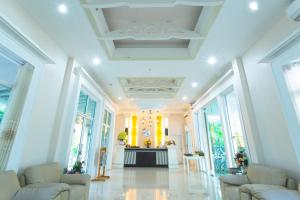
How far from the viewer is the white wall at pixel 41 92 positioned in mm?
2736

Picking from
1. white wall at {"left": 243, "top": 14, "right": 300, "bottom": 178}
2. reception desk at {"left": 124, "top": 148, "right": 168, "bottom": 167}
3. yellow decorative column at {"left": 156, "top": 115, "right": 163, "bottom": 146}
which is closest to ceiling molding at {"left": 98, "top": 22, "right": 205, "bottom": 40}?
white wall at {"left": 243, "top": 14, "right": 300, "bottom": 178}

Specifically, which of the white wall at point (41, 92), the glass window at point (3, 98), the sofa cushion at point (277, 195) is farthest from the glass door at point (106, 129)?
the sofa cushion at point (277, 195)

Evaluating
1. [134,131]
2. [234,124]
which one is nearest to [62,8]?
[234,124]

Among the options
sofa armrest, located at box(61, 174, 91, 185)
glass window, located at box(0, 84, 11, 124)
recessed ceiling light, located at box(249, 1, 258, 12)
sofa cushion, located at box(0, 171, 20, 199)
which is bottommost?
sofa armrest, located at box(61, 174, 91, 185)

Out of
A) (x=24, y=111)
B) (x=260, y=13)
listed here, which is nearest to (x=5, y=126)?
(x=24, y=111)

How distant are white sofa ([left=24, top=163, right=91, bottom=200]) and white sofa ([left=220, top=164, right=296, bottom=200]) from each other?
274cm

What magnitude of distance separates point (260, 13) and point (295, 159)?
9.07 feet

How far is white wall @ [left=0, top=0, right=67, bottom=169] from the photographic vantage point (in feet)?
8.98

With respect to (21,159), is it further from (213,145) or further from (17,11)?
(213,145)

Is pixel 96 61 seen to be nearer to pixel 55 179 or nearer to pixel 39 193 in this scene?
pixel 55 179

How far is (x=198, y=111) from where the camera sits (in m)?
8.03

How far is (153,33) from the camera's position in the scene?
3553mm

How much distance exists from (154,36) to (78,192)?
11.7 feet

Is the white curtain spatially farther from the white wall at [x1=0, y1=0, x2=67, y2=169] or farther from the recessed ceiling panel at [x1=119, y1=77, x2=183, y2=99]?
the recessed ceiling panel at [x1=119, y1=77, x2=183, y2=99]
